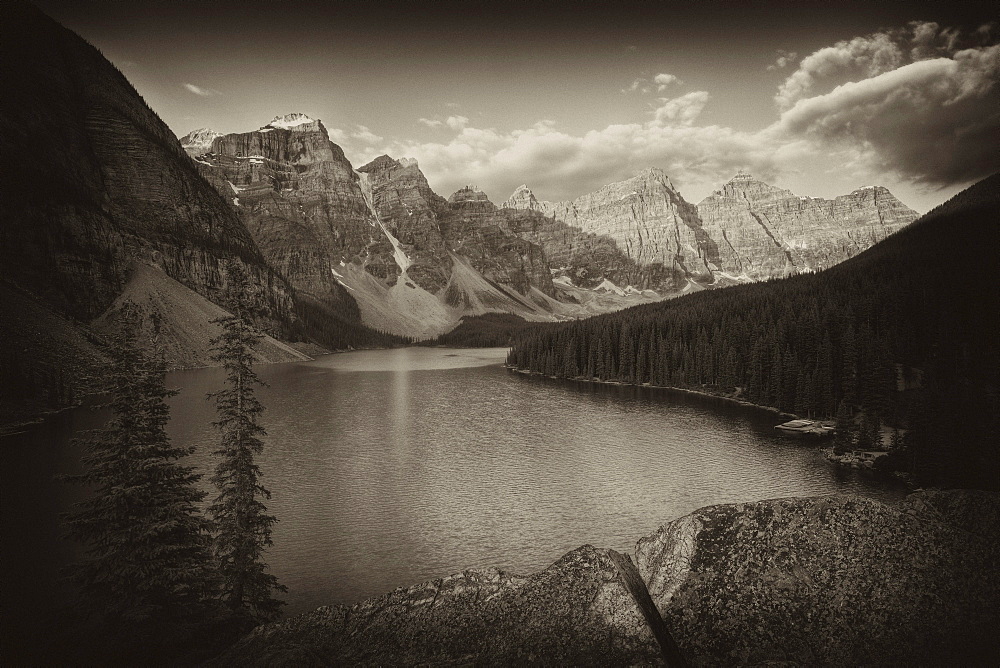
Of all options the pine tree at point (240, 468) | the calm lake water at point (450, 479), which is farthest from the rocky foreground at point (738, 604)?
the calm lake water at point (450, 479)

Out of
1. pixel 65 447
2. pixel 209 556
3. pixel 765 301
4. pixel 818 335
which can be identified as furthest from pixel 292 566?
pixel 765 301

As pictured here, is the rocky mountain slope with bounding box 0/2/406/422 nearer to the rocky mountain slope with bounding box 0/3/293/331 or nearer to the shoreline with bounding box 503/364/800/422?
the rocky mountain slope with bounding box 0/3/293/331

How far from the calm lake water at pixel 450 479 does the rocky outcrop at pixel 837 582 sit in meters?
18.9

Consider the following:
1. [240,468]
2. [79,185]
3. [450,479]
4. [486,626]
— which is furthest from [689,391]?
[79,185]

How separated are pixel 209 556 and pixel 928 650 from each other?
21576 mm

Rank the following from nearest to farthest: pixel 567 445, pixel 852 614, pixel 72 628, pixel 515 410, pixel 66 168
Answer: pixel 852 614
pixel 72 628
pixel 567 445
pixel 515 410
pixel 66 168

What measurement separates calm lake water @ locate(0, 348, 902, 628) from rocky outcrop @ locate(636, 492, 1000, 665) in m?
18.9

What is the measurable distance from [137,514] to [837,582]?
20794mm

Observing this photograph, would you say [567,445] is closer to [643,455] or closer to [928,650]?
[643,455]

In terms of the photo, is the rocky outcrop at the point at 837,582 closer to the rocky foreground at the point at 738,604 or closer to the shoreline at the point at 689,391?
the rocky foreground at the point at 738,604

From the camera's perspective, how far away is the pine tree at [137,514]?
1677cm

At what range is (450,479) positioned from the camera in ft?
148

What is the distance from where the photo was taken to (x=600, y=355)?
409 feet

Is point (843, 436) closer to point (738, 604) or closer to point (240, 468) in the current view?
point (738, 604)
